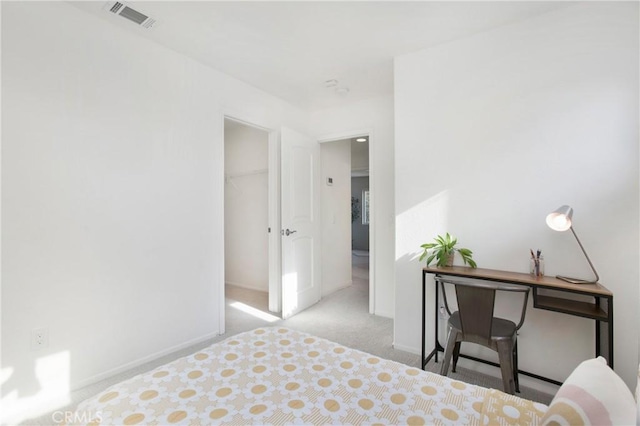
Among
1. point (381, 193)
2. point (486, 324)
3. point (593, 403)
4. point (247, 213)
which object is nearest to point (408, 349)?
point (486, 324)

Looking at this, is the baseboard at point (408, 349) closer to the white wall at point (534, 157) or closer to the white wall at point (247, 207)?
the white wall at point (534, 157)

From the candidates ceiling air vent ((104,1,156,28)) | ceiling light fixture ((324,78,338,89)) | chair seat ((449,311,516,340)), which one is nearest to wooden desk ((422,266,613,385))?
chair seat ((449,311,516,340))

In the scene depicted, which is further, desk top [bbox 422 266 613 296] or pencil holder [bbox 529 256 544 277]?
pencil holder [bbox 529 256 544 277]

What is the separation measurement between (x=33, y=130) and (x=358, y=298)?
370 cm

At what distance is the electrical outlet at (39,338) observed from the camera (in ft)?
5.97

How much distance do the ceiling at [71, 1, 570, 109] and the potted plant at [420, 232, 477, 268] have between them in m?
1.58

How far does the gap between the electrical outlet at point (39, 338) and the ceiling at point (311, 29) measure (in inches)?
83.8

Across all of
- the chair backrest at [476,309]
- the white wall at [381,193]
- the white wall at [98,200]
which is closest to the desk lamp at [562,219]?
the chair backrest at [476,309]

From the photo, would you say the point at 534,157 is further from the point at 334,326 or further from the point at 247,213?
the point at 247,213

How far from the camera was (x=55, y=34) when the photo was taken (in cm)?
191

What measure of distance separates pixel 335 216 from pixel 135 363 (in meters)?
3.03

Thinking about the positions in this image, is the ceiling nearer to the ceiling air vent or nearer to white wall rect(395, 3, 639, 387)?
the ceiling air vent

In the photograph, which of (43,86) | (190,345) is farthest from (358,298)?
(43,86)

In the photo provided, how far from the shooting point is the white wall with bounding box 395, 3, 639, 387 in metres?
1.81
